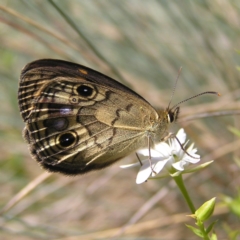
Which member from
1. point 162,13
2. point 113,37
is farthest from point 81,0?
point 162,13

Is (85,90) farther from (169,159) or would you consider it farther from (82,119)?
(169,159)

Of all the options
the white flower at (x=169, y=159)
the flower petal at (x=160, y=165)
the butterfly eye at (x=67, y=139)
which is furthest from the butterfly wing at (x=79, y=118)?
the flower petal at (x=160, y=165)

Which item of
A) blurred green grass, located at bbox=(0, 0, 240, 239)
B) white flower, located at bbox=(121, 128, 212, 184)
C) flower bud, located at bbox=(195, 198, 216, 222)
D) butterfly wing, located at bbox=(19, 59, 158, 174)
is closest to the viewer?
flower bud, located at bbox=(195, 198, 216, 222)

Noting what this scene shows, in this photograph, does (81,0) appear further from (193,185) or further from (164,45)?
(193,185)

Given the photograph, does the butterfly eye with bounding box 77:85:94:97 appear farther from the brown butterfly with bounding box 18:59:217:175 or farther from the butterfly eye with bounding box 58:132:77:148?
the butterfly eye with bounding box 58:132:77:148

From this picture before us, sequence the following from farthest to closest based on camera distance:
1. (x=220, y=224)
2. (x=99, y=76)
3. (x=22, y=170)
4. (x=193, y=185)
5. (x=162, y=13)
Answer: (x=22, y=170), (x=162, y=13), (x=193, y=185), (x=220, y=224), (x=99, y=76)

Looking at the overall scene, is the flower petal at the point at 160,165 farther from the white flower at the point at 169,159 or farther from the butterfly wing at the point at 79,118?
the butterfly wing at the point at 79,118

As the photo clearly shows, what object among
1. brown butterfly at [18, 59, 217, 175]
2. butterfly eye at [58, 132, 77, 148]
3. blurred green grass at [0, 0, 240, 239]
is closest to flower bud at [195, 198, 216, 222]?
brown butterfly at [18, 59, 217, 175]
